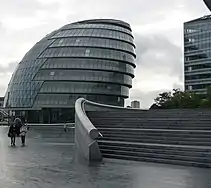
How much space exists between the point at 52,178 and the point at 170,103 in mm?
41496

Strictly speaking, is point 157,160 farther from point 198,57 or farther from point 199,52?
point 199,52

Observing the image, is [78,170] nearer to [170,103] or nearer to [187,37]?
[170,103]

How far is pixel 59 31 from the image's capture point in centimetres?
8831

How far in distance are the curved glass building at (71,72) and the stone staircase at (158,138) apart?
59.8m

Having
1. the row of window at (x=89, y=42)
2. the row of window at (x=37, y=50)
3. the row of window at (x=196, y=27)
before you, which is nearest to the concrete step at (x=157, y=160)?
the row of window at (x=89, y=42)

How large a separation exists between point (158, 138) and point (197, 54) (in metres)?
99.9

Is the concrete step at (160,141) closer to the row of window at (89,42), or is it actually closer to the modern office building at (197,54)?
the row of window at (89,42)

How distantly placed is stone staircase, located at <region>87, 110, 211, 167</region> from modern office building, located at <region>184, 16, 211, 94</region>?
88.2m

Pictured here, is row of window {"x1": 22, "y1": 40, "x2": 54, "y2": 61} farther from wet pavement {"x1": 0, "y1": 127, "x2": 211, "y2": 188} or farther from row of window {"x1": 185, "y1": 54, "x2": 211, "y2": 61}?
wet pavement {"x1": 0, "y1": 127, "x2": 211, "y2": 188}

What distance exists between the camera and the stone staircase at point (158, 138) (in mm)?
12602

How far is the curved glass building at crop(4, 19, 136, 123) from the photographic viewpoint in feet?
265

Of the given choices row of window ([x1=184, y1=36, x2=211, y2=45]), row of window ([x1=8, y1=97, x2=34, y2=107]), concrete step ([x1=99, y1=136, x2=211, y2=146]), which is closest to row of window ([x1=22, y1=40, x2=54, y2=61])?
row of window ([x1=8, y1=97, x2=34, y2=107])

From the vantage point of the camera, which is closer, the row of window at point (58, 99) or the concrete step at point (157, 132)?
the concrete step at point (157, 132)

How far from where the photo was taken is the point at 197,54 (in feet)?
367
